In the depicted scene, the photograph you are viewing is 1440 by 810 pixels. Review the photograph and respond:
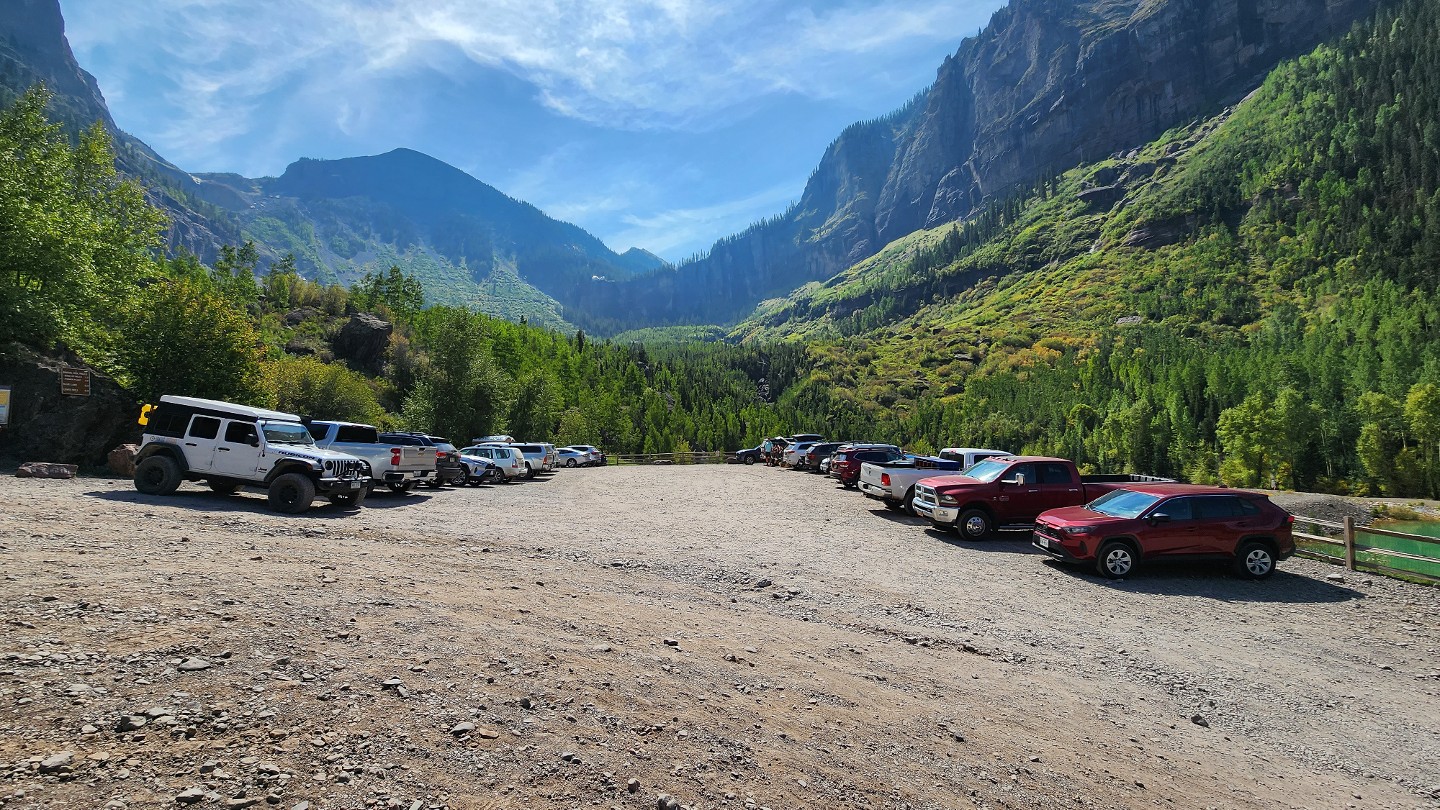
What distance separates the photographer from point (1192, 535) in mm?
13008

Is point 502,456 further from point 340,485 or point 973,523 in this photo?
point 973,523

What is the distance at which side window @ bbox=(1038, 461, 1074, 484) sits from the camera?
57.3 feet

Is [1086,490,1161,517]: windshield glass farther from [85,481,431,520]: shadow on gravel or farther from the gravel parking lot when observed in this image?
[85,481,431,520]: shadow on gravel

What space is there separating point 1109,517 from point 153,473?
21.6 m

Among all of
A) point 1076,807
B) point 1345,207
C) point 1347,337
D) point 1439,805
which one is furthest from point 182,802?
point 1345,207

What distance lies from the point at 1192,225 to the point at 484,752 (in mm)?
246724

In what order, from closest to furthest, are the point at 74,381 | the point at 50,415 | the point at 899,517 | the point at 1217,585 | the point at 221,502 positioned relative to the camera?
the point at 1217,585, the point at 221,502, the point at 50,415, the point at 74,381, the point at 899,517

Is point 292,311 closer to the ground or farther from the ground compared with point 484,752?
farther from the ground

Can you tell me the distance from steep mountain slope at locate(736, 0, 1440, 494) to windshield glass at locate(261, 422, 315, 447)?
8620cm

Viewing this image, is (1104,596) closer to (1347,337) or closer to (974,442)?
(974,442)

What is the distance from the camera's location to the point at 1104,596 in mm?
11617

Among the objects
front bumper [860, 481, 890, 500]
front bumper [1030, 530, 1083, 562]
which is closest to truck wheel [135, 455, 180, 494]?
front bumper [860, 481, 890, 500]

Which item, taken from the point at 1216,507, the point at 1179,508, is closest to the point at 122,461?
the point at 1179,508

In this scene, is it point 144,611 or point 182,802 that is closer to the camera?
point 182,802
